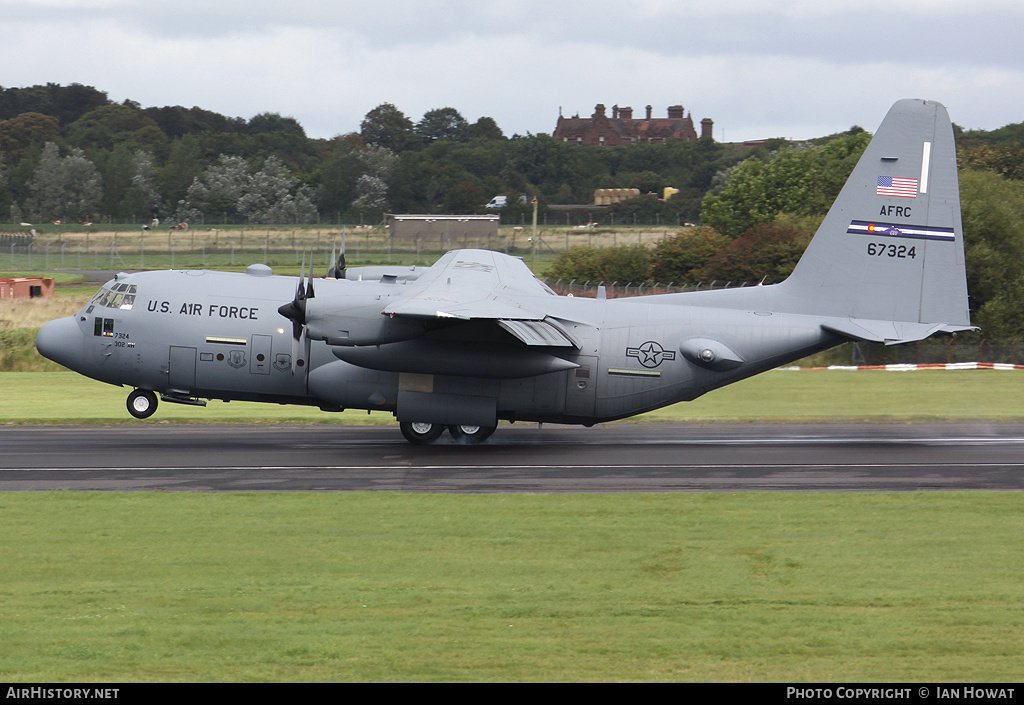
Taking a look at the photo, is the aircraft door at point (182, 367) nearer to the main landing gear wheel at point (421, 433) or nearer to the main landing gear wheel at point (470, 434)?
the main landing gear wheel at point (421, 433)

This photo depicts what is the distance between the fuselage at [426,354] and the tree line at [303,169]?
228ft

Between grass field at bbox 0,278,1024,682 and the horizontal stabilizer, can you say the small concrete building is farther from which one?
the horizontal stabilizer

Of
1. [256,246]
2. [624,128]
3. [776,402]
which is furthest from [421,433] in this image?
[624,128]

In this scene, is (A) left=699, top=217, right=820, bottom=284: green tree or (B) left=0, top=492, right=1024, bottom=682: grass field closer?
(B) left=0, top=492, right=1024, bottom=682: grass field

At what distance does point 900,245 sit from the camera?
82.0ft

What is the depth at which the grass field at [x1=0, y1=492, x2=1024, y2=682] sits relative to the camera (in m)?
10.4

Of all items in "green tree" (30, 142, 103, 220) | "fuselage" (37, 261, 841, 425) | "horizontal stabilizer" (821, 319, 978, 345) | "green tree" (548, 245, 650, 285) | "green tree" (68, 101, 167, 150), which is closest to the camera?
"fuselage" (37, 261, 841, 425)

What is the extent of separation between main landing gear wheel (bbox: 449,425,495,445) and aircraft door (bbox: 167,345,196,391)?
6486 millimetres

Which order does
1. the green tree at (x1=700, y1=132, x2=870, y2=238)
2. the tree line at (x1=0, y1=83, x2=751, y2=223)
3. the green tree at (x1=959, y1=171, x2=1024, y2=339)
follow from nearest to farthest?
1. the green tree at (x1=959, y1=171, x2=1024, y2=339)
2. the green tree at (x1=700, y1=132, x2=870, y2=238)
3. the tree line at (x1=0, y1=83, x2=751, y2=223)

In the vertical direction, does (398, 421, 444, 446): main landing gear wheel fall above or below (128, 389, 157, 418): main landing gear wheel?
below

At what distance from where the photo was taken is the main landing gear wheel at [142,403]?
25.9m

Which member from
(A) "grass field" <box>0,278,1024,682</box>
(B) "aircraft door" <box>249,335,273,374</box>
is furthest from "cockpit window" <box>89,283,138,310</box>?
(A) "grass field" <box>0,278,1024,682</box>
